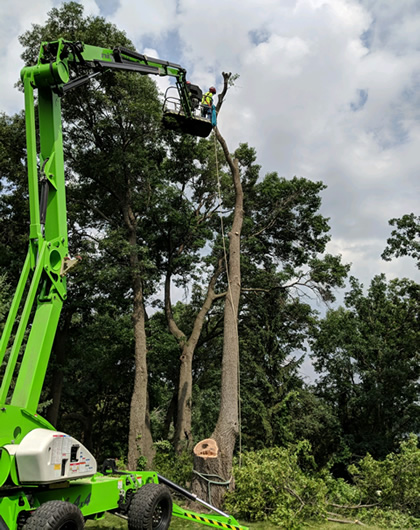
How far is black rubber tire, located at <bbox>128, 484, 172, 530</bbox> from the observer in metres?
5.42

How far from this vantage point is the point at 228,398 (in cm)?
986

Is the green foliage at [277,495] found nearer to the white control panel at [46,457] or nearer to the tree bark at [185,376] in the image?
the white control panel at [46,457]

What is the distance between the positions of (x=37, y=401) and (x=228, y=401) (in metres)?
5.81

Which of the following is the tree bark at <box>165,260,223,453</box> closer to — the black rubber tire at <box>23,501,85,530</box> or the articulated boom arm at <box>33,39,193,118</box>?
the articulated boom arm at <box>33,39,193,118</box>

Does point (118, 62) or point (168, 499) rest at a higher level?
point (118, 62)

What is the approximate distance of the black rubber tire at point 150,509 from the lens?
17.8 ft

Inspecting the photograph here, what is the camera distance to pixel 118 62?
7.23 metres

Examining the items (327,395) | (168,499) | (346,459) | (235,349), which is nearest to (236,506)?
(168,499)

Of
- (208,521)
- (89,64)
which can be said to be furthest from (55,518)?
(89,64)

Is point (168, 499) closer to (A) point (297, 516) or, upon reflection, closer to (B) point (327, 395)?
(A) point (297, 516)

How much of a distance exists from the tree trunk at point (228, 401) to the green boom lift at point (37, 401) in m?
2.50

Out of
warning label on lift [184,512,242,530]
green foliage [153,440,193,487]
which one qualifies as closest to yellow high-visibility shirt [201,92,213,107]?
warning label on lift [184,512,242,530]

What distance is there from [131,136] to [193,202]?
443cm

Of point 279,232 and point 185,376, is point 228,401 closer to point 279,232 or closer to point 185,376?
point 185,376
